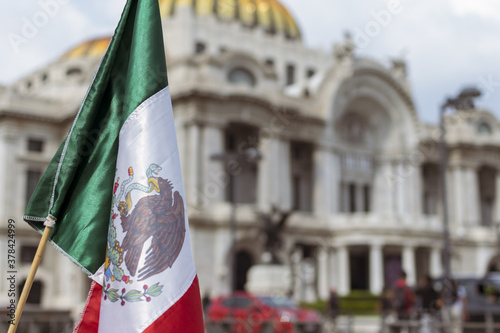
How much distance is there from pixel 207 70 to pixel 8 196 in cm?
1541

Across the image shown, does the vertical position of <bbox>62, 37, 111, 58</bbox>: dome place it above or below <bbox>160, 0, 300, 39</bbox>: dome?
below

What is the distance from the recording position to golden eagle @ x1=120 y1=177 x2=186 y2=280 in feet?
12.9

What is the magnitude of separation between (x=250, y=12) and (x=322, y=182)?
54.7ft

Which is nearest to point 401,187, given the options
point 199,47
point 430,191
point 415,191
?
point 415,191

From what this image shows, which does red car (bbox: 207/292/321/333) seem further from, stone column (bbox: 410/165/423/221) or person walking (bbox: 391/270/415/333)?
stone column (bbox: 410/165/423/221)

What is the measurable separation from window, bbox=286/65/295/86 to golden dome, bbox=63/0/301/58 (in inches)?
129

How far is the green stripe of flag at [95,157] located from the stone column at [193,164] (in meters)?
32.9

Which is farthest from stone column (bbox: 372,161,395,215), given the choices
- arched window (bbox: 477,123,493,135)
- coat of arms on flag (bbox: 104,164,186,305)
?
coat of arms on flag (bbox: 104,164,186,305)

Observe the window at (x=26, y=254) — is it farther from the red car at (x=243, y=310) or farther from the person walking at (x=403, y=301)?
the person walking at (x=403, y=301)

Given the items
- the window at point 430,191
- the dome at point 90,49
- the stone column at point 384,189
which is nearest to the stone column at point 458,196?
the window at point 430,191

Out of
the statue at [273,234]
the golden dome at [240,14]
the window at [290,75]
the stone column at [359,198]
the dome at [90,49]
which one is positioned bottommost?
the statue at [273,234]

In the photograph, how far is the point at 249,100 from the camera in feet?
129

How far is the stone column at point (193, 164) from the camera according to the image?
37.6 metres

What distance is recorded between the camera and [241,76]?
135 ft
